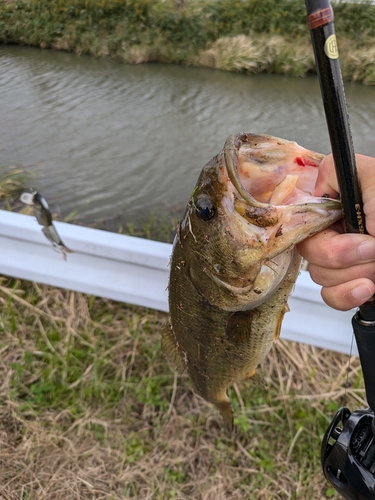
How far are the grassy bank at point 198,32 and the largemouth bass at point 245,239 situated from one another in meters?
3.06

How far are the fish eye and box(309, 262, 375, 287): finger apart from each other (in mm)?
348

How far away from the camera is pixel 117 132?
396 centimetres

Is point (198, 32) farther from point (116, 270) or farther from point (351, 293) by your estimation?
point (351, 293)

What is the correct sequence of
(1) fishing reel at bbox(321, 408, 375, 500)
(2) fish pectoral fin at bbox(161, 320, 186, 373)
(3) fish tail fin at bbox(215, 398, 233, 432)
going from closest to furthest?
1. (1) fishing reel at bbox(321, 408, 375, 500)
2. (2) fish pectoral fin at bbox(161, 320, 186, 373)
3. (3) fish tail fin at bbox(215, 398, 233, 432)

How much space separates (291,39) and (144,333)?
338cm

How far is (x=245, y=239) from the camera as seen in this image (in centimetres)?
105

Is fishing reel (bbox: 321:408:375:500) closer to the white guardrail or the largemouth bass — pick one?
the largemouth bass

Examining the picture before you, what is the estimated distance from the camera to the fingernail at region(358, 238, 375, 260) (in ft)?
3.07

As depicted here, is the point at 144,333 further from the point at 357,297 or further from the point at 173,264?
the point at 357,297

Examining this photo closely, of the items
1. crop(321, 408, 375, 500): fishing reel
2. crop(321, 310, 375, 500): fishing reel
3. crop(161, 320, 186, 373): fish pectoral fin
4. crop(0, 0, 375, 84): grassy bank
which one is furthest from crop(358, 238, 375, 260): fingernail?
crop(0, 0, 375, 84): grassy bank

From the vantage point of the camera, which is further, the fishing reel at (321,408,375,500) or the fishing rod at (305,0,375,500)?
the fishing reel at (321,408,375,500)

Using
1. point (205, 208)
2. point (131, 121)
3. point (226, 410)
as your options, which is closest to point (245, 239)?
point (205, 208)

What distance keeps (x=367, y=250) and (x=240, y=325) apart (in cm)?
Result: 55

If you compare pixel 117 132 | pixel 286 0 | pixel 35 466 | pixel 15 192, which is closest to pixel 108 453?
pixel 35 466
